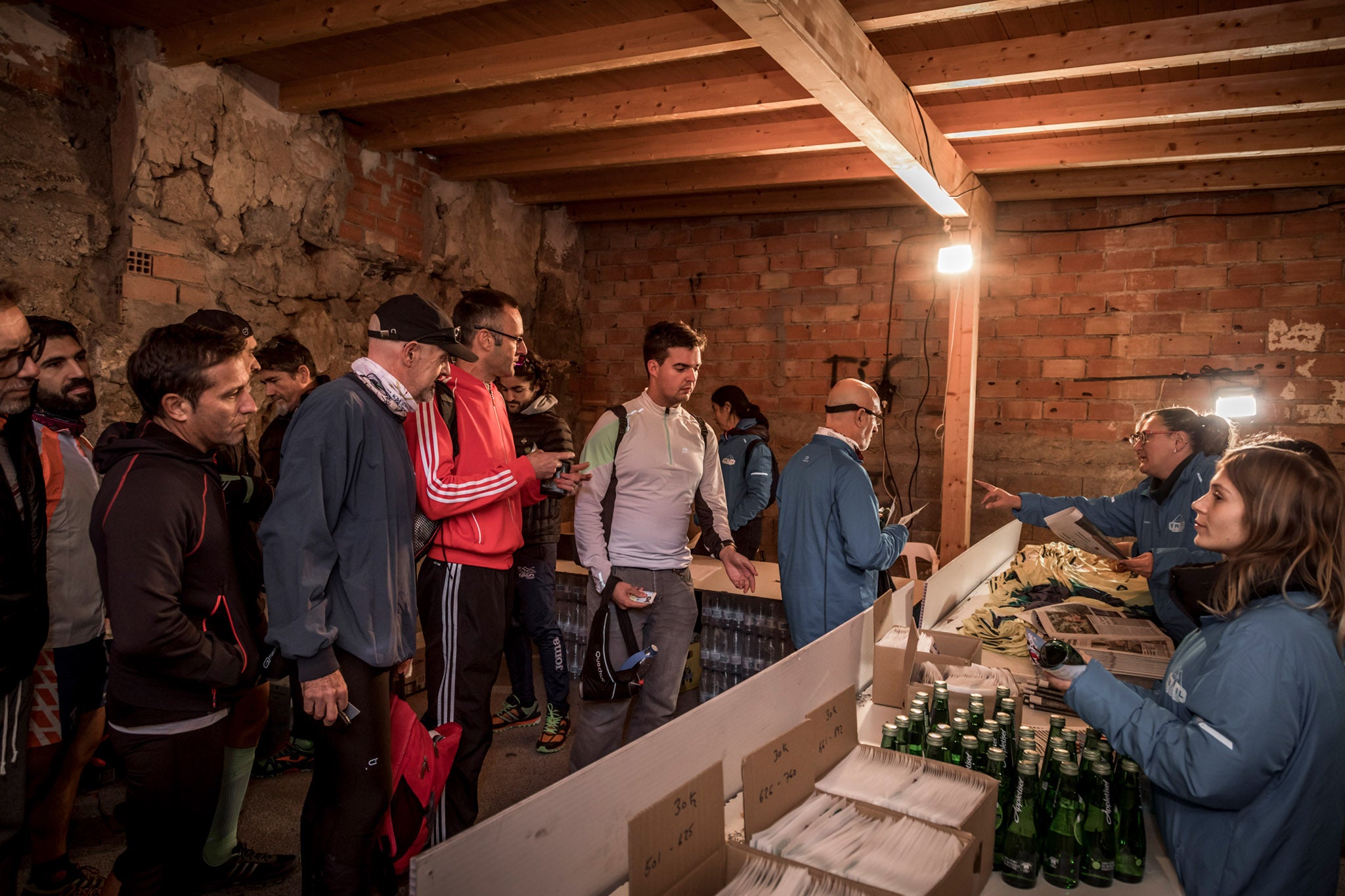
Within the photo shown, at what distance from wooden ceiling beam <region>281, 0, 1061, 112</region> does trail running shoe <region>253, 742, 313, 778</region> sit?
2973 mm

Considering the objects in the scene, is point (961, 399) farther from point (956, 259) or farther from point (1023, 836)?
point (1023, 836)

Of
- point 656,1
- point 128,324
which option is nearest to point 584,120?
point 656,1

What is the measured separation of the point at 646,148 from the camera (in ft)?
15.1

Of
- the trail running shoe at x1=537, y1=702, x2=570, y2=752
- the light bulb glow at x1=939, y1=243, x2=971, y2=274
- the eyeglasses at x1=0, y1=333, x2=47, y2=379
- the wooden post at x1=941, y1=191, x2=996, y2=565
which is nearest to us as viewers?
the eyeglasses at x1=0, y1=333, x2=47, y2=379

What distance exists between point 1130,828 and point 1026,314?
457cm

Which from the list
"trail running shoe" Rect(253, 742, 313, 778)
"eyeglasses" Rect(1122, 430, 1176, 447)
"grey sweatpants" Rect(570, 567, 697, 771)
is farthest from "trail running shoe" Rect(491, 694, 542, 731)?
"eyeglasses" Rect(1122, 430, 1176, 447)

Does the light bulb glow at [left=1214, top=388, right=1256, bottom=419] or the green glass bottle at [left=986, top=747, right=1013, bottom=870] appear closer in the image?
the green glass bottle at [left=986, top=747, right=1013, bottom=870]

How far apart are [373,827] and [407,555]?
0.62m

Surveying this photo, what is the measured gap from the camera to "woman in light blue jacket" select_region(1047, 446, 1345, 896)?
1.24m

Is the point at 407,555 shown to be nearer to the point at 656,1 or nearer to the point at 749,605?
the point at 749,605

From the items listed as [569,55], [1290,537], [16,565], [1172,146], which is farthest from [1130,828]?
[1172,146]

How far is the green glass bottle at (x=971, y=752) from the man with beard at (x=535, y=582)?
7.32 ft

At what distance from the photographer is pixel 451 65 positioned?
363cm

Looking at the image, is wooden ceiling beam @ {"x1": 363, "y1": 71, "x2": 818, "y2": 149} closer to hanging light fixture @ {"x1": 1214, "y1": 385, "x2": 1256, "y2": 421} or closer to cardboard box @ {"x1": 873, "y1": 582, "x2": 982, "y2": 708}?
cardboard box @ {"x1": 873, "y1": 582, "x2": 982, "y2": 708}
